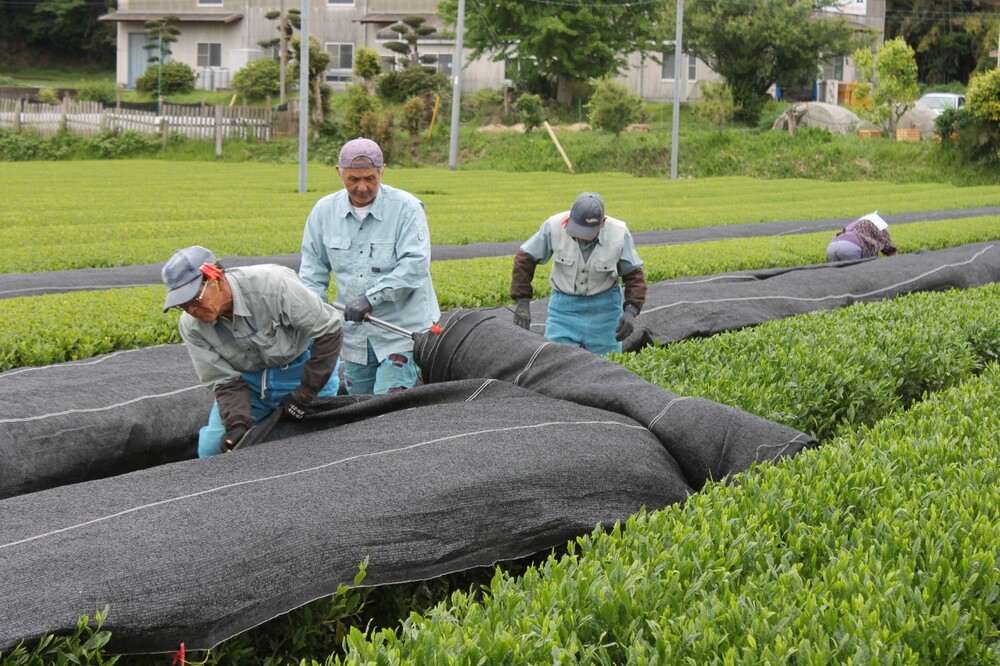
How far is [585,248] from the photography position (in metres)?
7.88

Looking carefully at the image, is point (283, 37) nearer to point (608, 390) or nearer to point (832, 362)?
point (832, 362)

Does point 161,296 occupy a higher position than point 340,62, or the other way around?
point 340,62

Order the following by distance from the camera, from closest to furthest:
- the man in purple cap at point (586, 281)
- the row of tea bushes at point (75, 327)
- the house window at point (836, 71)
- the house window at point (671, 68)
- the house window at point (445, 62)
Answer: the man in purple cap at point (586, 281)
the row of tea bushes at point (75, 327)
the house window at point (671, 68)
the house window at point (445, 62)
the house window at point (836, 71)

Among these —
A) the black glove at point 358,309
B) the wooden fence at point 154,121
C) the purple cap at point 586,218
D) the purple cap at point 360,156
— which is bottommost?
the black glove at point 358,309

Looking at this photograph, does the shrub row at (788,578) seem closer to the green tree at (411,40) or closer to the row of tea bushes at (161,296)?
the row of tea bushes at (161,296)

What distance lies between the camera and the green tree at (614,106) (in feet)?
125

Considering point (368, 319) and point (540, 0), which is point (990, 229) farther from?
point (540, 0)

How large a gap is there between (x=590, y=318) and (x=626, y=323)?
32 centimetres

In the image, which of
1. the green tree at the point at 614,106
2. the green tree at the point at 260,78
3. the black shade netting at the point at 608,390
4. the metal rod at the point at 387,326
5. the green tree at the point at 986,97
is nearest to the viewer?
the black shade netting at the point at 608,390

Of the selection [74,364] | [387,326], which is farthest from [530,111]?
[387,326]

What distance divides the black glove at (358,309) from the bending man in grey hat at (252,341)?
681mm

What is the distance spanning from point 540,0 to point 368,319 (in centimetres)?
3852

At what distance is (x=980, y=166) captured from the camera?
33625 mm

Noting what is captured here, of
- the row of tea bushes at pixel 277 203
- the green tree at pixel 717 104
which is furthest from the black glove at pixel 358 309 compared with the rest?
the green tree at pixel 717 104
